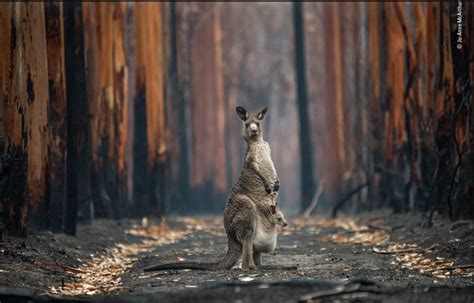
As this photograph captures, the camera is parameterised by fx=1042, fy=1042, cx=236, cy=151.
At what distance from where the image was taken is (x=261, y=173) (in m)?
12.3

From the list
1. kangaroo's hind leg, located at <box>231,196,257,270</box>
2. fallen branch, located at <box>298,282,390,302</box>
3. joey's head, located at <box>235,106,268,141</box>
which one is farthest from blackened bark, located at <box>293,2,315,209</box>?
fallen branch, located at <box>298,282,390,302</box>

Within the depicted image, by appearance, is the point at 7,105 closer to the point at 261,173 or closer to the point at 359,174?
the point at 261,173

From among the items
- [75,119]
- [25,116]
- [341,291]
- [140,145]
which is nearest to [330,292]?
[341,291]

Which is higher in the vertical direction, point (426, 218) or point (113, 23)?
point (113, 23)

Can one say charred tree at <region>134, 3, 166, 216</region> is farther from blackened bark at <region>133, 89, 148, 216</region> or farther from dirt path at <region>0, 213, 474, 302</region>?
dirt path at <region>0, 213, 474, 302</region>

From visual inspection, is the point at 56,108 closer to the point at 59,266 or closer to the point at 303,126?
the point at 59,266

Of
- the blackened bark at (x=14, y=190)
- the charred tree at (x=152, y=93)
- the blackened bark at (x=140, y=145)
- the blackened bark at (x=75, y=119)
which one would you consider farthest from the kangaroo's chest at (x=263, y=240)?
the blackened bark at (x=140, y=145)

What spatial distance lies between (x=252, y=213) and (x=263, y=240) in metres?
0.36

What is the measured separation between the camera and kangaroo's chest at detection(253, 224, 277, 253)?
11930 mm

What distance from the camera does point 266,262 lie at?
13570 mm

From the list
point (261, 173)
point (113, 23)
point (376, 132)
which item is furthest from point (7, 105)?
point (376, 132)

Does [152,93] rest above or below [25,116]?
above

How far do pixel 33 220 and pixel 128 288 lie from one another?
4.85m

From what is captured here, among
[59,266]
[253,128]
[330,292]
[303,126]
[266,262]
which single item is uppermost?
[303,126]
